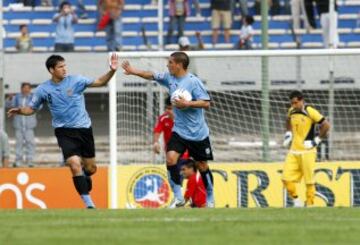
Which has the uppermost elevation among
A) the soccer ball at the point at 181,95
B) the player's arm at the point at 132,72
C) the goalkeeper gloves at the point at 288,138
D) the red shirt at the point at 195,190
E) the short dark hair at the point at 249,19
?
the player's arm at the point at 132,72

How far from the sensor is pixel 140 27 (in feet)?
91.1

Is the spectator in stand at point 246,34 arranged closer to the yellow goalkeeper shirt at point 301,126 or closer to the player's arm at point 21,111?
the yellow goalkeeper shirt at point 301,126

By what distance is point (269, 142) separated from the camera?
22.6m

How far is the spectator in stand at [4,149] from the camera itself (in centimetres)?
2197

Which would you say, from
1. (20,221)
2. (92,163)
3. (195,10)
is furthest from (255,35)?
(20,221)

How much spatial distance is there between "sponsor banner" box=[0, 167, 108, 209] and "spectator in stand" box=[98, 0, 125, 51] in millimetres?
5490

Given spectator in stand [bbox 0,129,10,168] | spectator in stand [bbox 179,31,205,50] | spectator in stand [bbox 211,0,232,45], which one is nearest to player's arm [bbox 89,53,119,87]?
spectator in stand [bbox 0,129,10,168]

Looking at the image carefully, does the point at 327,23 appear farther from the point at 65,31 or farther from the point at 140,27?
the point at 65,31

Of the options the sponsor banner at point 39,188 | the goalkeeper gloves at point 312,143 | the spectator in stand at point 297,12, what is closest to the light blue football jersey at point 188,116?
the goalkeeper gloves at point 312,143

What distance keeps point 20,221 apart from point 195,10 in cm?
1664

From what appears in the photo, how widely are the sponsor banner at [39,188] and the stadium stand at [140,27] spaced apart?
572 centimetres

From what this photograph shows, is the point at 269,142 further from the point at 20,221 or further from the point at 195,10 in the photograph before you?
the point at 20,221

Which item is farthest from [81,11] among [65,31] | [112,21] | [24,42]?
[24,42]

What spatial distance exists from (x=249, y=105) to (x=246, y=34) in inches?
187
